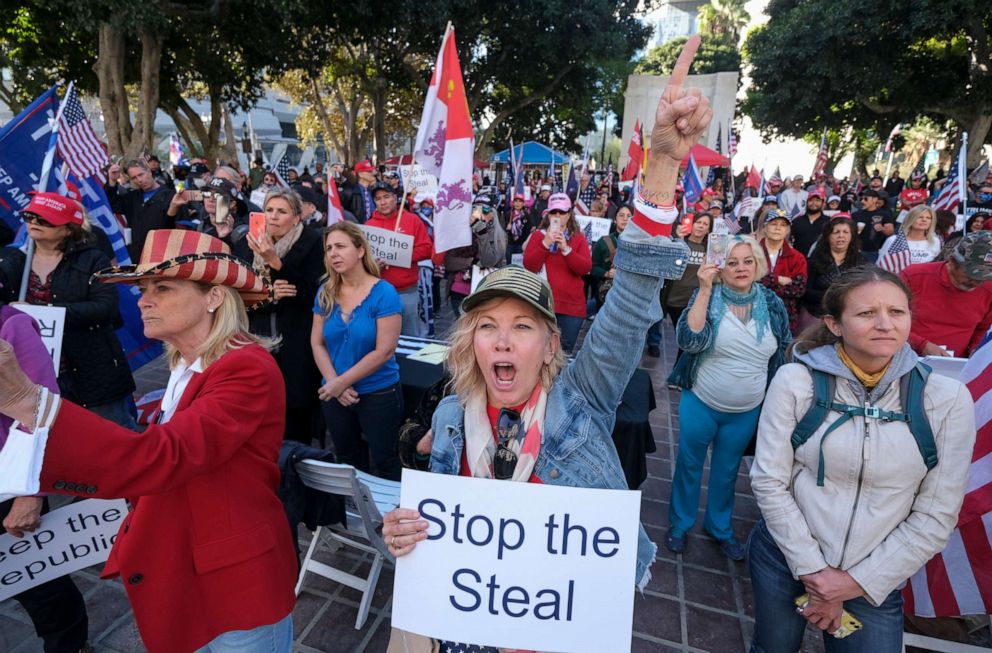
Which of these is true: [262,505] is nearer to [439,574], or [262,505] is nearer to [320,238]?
[439,574]

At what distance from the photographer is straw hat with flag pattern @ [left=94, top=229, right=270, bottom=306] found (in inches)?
67.7

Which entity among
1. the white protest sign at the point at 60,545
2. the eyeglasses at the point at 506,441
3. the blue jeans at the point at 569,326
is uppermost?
the eyeglasses at the point at 506,441

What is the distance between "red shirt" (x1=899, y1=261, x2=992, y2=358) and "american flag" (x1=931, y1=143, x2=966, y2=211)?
4.67 metres

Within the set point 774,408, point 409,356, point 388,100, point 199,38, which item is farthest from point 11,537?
point 388,100

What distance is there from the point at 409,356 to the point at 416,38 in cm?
1944

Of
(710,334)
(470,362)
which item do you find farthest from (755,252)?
(470,362)

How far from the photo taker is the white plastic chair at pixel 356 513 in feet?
7.49

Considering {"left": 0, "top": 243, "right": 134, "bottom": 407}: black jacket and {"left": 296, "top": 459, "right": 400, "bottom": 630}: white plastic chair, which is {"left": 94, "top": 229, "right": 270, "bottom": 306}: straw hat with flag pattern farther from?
{"left": 0, "top": 243, "right": 134, "bottom": 407}: black jacket

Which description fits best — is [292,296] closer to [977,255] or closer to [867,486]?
[867,486]

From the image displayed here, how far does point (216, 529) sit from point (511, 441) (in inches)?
38.9

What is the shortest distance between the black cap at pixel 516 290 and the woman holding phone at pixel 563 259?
355 centimetres

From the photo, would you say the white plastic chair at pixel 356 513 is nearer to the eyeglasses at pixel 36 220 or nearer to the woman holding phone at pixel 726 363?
the woman holding phone at pixel 726 363

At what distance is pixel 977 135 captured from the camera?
76.1ft

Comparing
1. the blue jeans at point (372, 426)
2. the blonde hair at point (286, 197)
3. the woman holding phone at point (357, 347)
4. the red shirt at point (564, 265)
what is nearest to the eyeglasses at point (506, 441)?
the woman holding phone at point (357, 347)
